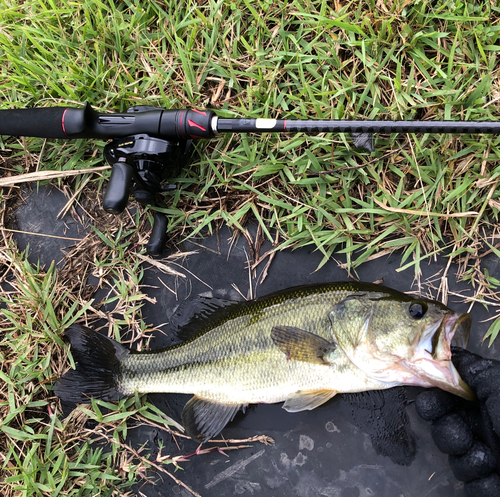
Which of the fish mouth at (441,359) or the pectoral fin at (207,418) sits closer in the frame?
the fish mouth at (441,359)

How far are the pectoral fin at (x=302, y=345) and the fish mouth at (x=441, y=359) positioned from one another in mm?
494

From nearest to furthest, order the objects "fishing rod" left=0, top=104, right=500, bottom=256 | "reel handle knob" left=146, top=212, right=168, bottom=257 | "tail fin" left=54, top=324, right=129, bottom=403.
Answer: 1. "fishing rod" left=0, top=104, right=500, bottom=256
2. "tail fin" left=54, top=324, right=129, bottom=403
3. "reel handle knob" left=146, top=212, right=168, bottom=257

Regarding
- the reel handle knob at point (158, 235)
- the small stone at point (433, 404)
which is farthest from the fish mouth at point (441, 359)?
the reel handle knob at point (158, 235)

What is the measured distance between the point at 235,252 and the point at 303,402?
44.6 inches

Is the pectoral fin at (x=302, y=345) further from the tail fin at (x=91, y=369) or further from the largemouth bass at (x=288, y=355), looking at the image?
the tail fin at (x=91, y=369)

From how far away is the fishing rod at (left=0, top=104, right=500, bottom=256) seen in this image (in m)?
2.56

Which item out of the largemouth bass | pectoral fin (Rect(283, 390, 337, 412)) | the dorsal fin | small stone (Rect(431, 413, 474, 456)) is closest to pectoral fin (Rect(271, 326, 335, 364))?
the largemouth bass

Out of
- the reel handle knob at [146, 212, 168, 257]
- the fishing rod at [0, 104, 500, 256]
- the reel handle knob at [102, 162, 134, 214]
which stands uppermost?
the fishing rod at [0, 104, 500, 256]

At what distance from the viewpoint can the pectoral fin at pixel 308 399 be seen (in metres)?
2.57

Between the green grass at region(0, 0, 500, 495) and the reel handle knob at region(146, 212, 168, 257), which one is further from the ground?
the green grass at region(0, 0, 500, 495)

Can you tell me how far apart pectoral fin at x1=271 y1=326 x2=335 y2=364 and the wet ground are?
18.8 inches

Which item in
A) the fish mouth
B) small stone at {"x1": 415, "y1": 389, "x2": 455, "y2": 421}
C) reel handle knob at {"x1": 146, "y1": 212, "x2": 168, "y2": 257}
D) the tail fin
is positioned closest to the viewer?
the fish mouth

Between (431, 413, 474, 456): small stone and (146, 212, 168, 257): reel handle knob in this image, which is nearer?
Result: (431, 413, 474, 456): small stone

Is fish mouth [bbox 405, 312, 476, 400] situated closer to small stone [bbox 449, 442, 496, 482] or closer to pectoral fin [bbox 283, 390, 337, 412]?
small stone [bbox 449, 442, 496, 482]
